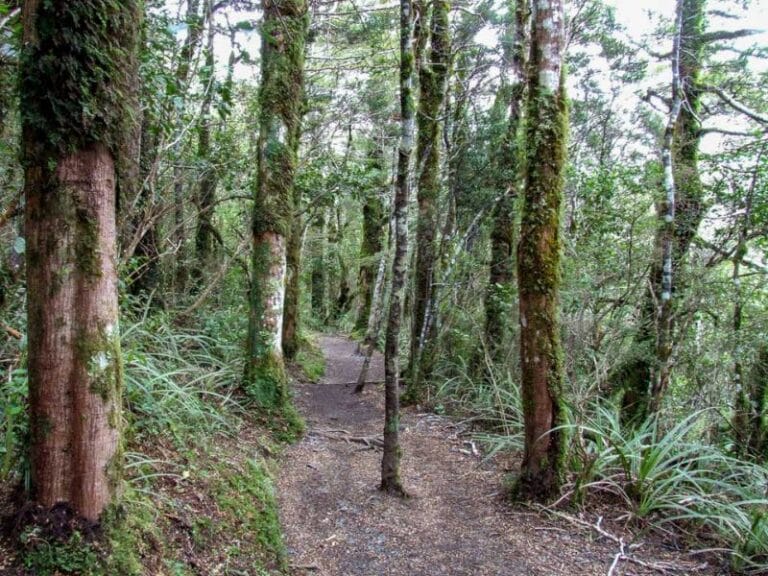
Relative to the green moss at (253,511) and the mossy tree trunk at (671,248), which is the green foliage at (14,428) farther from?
the mossy tree trunk at (671,248)

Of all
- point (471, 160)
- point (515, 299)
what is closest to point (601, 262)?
point (515, 299)

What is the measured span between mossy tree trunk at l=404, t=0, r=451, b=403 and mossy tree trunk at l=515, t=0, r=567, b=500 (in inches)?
160

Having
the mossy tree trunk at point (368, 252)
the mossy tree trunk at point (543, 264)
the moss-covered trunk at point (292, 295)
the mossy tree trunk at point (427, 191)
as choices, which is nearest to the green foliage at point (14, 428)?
the mossy tree trunk at point (543, 264)

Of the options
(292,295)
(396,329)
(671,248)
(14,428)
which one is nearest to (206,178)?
(292,295)

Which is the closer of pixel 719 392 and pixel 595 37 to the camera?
pixel 719 392

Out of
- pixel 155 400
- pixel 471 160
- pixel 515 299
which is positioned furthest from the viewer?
pixel 471 160

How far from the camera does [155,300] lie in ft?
24.1

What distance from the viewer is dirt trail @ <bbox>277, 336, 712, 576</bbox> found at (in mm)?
3689

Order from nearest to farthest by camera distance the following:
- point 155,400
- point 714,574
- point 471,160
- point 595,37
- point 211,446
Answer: point 714,574 → point 155,400 → point 211,446 → point 471,160 → point 595,37

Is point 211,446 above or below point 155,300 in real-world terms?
below

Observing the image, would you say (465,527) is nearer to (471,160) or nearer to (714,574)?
(714,574)

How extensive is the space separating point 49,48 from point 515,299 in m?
6.97

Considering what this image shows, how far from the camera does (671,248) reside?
6.19 metres


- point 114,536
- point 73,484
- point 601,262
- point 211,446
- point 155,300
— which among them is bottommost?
point 211,446
